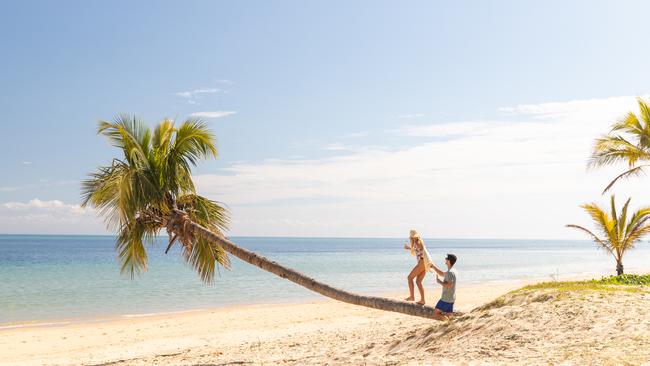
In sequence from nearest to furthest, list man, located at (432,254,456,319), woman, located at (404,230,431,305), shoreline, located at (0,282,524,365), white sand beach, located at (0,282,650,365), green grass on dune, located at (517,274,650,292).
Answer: white sand beach, located at (0,282,650,365), man, located at (432,254,456,319), woman, located at (404,230,431,305), green grass on dune, located at (517,274,650,292), shoreline, located at (0,282,524,365)

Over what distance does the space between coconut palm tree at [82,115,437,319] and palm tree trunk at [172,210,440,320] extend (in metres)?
0.02

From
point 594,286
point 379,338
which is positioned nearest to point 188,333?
point 379,338

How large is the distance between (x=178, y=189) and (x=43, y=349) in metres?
6.57

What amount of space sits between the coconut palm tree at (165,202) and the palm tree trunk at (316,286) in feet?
0.06

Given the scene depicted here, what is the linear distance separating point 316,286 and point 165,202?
3.75m

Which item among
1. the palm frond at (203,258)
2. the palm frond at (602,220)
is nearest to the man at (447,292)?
the palm frond at (203,258)

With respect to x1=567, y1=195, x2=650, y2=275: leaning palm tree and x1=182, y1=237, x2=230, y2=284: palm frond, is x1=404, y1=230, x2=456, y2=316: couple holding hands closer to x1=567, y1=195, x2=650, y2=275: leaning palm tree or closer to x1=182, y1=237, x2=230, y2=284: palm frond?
x1=182, y1=237, x2=230, y2=284: palm frond

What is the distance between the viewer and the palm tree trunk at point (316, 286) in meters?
8.85

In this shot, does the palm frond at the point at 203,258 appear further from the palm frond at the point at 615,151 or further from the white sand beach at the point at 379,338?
the palm frond at the point at 615,151

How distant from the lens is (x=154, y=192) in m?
10.4

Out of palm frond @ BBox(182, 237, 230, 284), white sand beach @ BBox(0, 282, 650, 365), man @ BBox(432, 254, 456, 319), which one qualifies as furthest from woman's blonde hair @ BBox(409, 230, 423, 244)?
palm frond @ BBox(182, 237, 230, 284)

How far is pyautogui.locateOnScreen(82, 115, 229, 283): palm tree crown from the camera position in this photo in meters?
10.1

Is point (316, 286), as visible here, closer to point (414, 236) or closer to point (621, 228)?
point (414, 236)

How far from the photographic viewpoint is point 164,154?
10.9 m
